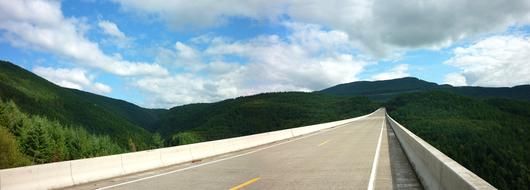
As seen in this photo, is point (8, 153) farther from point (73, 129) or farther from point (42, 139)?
point (73, 129)

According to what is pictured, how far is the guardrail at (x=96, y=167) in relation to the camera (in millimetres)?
10000

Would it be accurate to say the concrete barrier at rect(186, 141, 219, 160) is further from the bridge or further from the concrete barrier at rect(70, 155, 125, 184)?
the concrete barrier at rect(70, 155, 125, 184)

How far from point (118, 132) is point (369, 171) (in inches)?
6637

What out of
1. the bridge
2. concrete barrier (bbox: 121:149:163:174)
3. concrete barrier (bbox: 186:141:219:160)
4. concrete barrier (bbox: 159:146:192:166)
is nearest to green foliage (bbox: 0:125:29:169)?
concrete barrier (bbox: 186:141:219:160)

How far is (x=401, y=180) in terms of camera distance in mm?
11625

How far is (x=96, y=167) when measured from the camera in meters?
12.6

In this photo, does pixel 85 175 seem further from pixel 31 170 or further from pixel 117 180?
pixel 31 170

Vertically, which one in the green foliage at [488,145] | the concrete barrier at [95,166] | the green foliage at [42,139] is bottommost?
the green foliage at [488,145]

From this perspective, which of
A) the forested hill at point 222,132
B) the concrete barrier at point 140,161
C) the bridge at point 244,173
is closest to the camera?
the bridge at point 244,173

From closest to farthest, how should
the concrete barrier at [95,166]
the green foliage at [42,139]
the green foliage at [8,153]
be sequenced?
the concrete barrier at [95,166]
the green foliage at [8,153]
the green foliage at [42,139]

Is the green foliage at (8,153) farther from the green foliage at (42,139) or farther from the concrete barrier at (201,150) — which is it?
the concrete barrier at (201,150)

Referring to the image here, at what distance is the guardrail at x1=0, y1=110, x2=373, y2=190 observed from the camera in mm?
10000

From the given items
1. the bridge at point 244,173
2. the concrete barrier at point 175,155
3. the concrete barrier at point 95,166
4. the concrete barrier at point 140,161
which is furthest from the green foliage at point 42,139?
the concrete barrier at point 95,166

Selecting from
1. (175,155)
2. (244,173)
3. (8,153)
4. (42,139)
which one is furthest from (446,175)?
(42,139)
